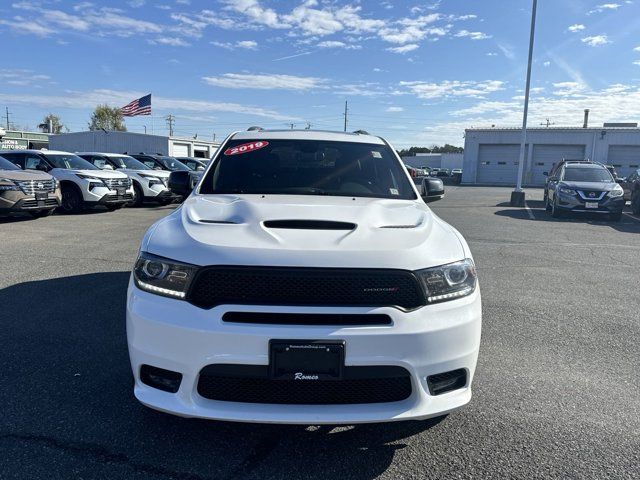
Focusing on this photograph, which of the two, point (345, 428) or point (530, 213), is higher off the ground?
point (530, 213)

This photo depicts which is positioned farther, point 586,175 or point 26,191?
point 586,175

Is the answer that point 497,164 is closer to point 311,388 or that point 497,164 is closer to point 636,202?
point 636,202

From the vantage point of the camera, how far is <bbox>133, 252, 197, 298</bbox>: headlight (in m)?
2.49

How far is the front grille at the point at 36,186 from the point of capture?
11.2 metres

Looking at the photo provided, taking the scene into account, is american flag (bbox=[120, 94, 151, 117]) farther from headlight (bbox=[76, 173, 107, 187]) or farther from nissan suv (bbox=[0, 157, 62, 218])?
nissan suv (bbox=[0, 157, 62, 218])

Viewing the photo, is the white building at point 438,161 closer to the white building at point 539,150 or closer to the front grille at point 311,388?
the white building at point 539,150

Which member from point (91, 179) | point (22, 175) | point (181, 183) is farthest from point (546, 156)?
point (181, 183)

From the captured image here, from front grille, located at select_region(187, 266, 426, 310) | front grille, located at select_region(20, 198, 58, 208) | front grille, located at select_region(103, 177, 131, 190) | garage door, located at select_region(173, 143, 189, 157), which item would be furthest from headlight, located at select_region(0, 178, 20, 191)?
garage door, located at select_region(173, 143, 189, 157)

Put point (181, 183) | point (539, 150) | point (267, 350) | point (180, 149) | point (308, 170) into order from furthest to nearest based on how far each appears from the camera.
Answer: point (180, 149) < point (539, 150) < point (181, 183) < point (308, 170) < point (267, 350)

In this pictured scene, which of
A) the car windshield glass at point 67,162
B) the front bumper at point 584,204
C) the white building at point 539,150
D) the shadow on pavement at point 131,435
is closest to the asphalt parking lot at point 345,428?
the shadow on pavement at point 131,435

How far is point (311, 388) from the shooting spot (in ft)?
7.88

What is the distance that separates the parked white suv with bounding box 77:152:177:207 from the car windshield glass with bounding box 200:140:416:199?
1209cm

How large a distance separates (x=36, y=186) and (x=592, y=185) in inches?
582

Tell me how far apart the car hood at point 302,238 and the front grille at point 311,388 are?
0.53 meters
